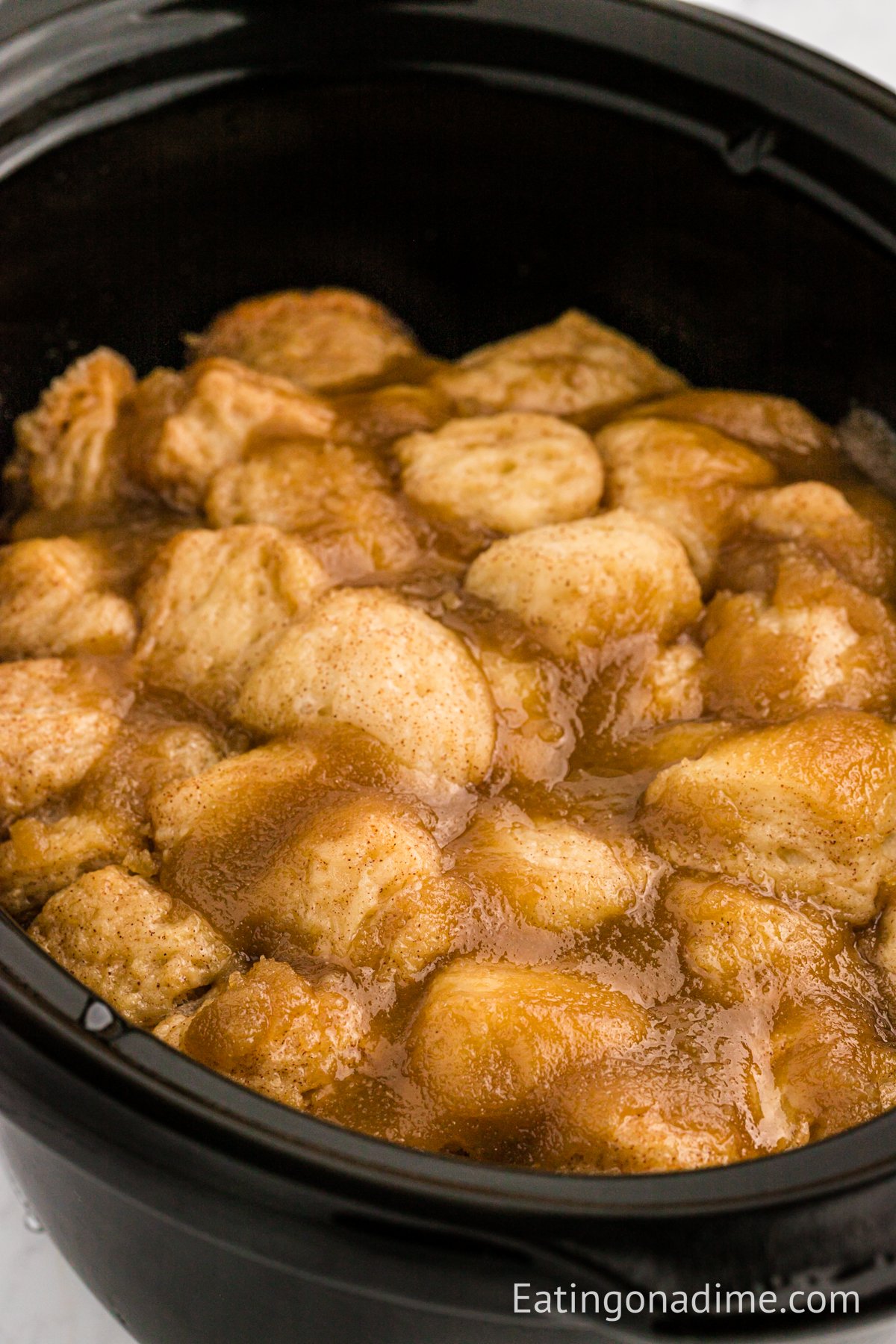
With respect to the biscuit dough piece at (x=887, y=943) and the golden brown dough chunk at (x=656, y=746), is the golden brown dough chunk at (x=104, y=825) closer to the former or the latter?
the golden brown dough chunk at (x=656, y=746)

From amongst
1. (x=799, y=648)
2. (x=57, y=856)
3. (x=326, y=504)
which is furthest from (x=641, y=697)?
(x=57, y=856)

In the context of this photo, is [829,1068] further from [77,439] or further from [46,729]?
[77,439]

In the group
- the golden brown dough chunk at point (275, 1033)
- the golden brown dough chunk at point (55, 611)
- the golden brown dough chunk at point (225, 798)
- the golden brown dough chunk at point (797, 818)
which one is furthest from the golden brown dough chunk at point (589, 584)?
the golden brown dough chunk at point (275, 1033)

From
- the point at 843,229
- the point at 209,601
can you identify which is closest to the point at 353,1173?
the point at 209,601

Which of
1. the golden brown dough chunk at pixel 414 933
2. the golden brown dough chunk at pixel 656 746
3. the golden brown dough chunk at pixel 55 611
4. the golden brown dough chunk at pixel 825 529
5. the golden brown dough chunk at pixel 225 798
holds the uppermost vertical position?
the golden brown dough chunk at pixel 825 529

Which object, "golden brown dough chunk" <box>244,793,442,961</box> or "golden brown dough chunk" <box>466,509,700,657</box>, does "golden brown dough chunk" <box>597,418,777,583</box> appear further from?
"golden brown dough chunk" <box>244,793,442,961</box>

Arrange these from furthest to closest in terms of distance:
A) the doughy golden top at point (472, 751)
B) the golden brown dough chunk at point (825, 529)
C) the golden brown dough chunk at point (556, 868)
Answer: the golden brown dough chunk at point (825, 529), the golden brown dough chunk at point (556, 868), the doughy golden top at point (472, 751)

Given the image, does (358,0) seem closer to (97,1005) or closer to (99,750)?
(99,750)
